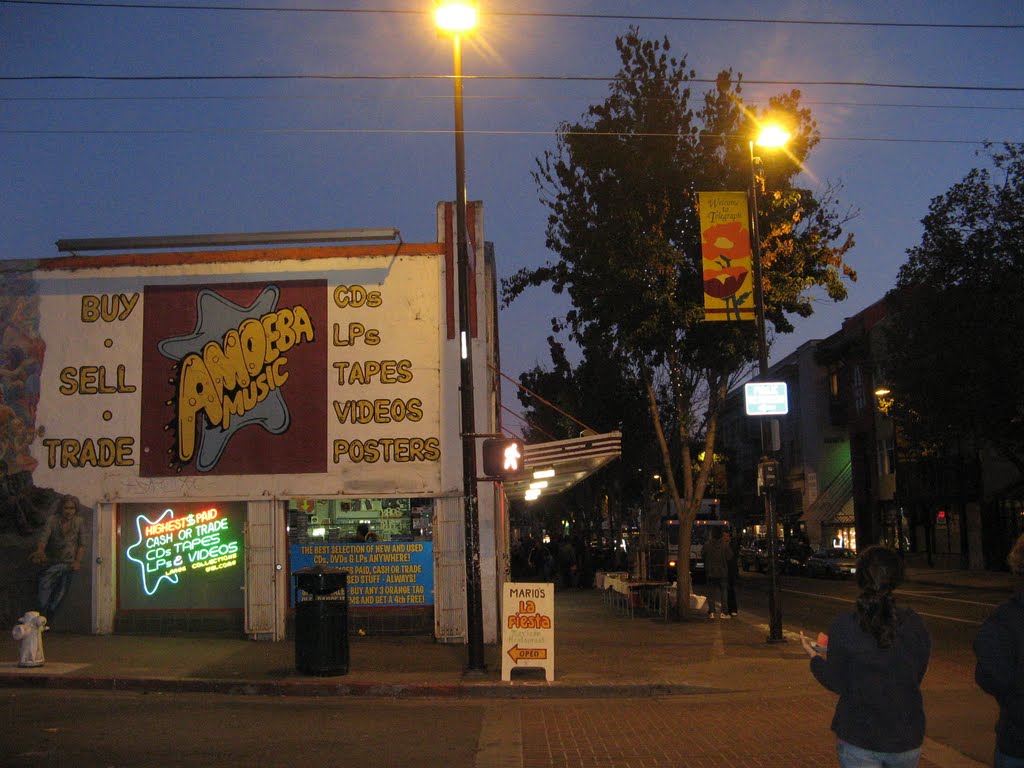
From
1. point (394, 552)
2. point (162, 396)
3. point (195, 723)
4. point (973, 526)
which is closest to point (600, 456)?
point (394, 552)

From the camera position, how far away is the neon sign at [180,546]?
1734cm

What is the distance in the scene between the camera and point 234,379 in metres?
17.5

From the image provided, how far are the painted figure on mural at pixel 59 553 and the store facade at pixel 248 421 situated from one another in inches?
9.6

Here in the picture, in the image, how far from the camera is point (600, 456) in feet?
59.8

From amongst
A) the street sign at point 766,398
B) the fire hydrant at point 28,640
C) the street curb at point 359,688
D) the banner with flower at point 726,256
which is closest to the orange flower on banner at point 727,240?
the banner with flower at point 726,256

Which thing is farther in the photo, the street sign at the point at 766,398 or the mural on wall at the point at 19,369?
the mural on wall at the point at 19,369

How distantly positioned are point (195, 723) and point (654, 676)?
18.6ft

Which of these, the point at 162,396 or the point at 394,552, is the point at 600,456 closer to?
the point at 394,552

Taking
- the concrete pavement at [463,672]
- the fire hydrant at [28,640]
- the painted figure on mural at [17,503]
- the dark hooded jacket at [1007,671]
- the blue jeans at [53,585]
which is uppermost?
the painted figure on mural at [17,503]

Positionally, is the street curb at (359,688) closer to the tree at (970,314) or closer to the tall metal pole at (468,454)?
the tall metal pole at (468,454)

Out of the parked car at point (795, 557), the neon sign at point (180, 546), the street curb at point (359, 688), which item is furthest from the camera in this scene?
the parked car at point (795, 557)

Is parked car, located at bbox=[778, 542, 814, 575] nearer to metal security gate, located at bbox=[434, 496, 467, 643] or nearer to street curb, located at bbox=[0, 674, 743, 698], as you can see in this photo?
metal security gate, located at bbox=[434, 496, 467, 643]

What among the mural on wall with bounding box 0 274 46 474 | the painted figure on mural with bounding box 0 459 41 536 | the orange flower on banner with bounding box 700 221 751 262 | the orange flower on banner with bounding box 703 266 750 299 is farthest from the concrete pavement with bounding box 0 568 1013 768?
the orange flower on banner with bounding box 700 221 751 262

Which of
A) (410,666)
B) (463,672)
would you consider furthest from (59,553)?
(463,672)
